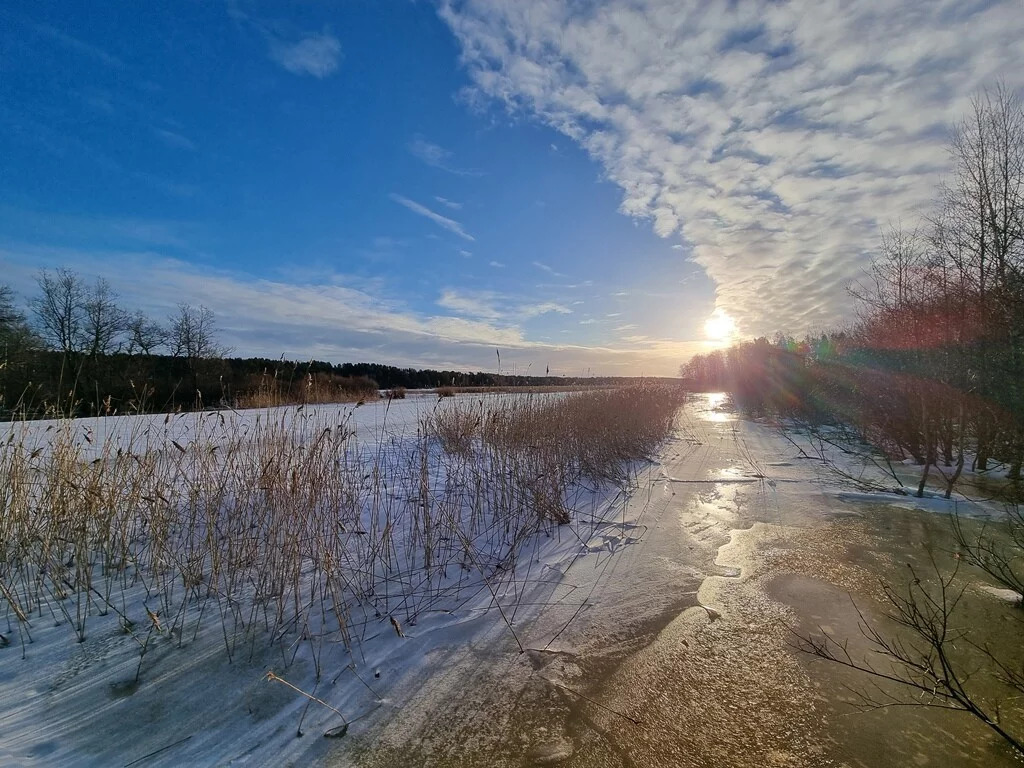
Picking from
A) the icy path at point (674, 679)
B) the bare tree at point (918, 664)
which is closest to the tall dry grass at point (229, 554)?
the icy path at point (674, 679)

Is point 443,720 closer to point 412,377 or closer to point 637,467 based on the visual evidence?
Result: point 637,467

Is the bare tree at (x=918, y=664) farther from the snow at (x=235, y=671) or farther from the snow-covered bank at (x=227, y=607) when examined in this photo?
the snow-covered bank at (x=227, y=607)

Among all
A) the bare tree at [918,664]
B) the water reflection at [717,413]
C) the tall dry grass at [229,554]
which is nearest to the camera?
the bare tree at [918,664]

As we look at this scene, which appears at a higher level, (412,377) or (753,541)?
(412,377)

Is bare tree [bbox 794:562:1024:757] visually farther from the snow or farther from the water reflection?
the water reflection

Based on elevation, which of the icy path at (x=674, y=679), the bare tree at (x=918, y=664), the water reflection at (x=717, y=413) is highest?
the water reflection at (x=717, y=413)

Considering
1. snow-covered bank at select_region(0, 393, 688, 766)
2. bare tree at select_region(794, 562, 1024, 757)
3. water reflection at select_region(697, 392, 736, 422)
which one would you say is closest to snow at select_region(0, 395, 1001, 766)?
snow-covered bank at select_region(0, 393, 688, 766)

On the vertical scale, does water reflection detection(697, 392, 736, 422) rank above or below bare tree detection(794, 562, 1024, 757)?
above

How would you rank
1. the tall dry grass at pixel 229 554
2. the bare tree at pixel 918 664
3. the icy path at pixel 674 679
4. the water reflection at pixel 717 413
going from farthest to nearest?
the water reflection at pixel 717 413 < the tall dry grass at pixel 229 554 < the bare tree at pixel 918 664 < the icy path at pixel 674 679

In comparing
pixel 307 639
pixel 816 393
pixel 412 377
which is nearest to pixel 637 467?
pixel 307 639

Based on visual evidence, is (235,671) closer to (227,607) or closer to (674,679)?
(227,607)

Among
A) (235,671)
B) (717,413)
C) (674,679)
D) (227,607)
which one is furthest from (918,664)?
(717,413)

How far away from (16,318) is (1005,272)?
37.1 m

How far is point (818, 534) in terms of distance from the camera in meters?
4.68
